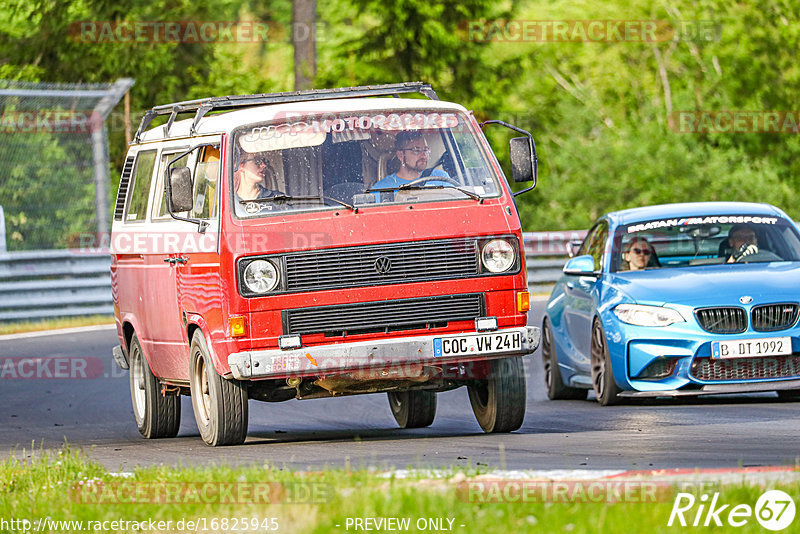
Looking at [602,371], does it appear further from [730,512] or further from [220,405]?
[730,512]

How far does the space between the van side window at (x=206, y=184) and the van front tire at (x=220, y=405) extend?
2.63 ft

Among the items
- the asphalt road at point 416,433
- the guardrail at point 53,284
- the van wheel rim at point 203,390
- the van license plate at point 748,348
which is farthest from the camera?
the guardrail at point 53,284

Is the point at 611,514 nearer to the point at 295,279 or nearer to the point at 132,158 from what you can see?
the point at 295,279

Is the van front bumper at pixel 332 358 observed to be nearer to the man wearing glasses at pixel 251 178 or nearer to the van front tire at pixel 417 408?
the man wearing glasses at pixel 251 178

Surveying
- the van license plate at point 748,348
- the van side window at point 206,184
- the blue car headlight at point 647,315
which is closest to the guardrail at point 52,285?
the blue car headlight at point 647,315

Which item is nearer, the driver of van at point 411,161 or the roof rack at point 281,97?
the driver of van at point 411,161

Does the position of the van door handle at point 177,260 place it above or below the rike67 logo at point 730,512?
above

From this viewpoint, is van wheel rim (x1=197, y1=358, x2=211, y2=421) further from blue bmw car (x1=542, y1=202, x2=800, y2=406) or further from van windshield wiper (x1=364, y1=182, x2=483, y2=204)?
blue bmw car (x1=542, y1=202, x2=800, y2=406)

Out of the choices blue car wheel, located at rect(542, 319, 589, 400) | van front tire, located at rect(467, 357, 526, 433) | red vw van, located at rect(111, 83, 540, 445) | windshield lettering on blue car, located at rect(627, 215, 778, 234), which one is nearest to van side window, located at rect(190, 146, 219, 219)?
red vw van, located at rect(111, 83, 540, 445)

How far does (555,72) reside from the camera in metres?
56.1

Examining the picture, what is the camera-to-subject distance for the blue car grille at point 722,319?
11.5m

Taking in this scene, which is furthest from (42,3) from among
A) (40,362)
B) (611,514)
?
(611,514)

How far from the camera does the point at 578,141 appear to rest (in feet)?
160

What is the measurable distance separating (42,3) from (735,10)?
75.4 ft
